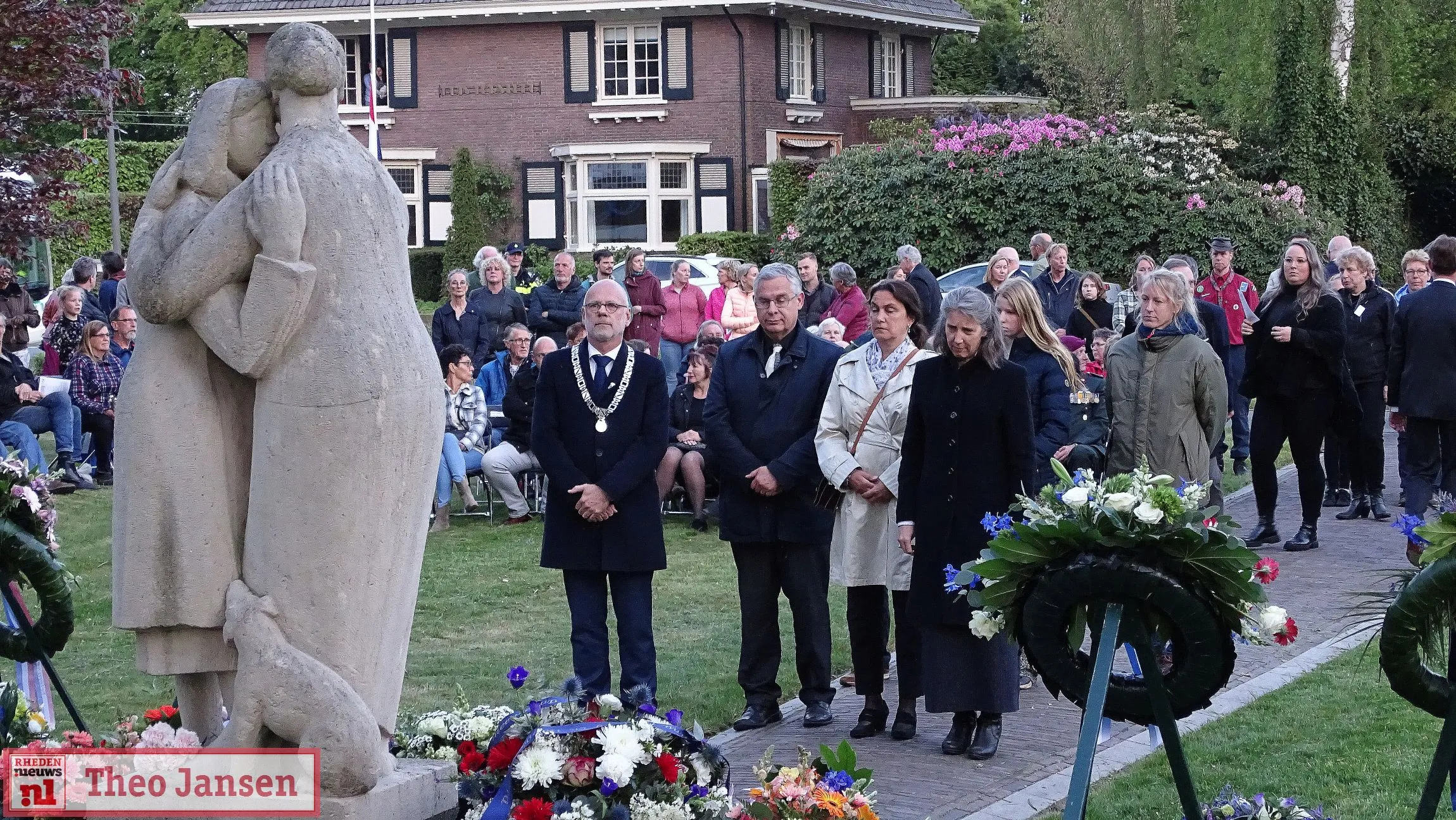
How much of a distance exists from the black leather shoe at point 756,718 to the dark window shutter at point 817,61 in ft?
112

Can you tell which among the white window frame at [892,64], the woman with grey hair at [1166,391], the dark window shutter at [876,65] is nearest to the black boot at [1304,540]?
the woman with grey hair at [1166,391]

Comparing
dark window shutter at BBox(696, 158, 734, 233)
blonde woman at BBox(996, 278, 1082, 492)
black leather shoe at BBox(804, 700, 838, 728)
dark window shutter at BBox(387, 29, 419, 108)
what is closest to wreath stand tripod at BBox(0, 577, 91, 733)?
black leather shoe at BBox(804, 700, 838, 728)

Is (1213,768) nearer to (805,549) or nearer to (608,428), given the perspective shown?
(805,549)

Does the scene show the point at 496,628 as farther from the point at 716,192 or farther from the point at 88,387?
the point at 716,192

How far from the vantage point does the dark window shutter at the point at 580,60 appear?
41312mm

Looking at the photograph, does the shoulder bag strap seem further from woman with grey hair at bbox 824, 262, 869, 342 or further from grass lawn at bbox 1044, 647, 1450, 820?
woman with grey hair at bbox 824, 262, 869, 342

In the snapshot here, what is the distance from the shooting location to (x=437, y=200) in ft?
140

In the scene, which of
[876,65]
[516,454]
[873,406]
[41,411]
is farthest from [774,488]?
[876,65]

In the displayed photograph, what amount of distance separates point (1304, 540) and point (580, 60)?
3096 cm

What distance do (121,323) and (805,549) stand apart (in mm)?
10472

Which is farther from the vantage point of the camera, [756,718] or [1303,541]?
[1303,541]

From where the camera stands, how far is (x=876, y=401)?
8.41 meters

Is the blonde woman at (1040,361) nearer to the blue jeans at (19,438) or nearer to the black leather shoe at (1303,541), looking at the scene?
the black leather shoe at (1303,541)

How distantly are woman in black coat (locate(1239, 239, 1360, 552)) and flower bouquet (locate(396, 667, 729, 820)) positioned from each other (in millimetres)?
9125
